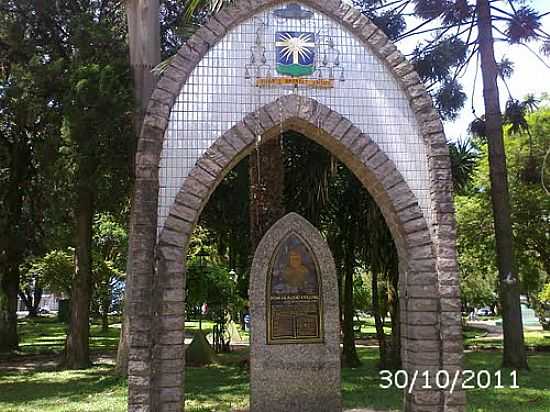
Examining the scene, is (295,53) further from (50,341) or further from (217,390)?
(50,341)

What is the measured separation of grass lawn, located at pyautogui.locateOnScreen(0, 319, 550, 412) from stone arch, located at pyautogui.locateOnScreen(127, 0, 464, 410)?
7.35 feet

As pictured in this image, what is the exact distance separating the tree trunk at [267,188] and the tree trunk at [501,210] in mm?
4997

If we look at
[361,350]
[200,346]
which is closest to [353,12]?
[200,346]

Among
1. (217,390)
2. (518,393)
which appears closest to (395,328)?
(518,393)

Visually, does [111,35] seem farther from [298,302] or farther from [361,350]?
[361,350]

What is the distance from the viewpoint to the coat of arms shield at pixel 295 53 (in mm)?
6531

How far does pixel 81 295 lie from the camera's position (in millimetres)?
13938

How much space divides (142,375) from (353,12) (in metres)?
4.90

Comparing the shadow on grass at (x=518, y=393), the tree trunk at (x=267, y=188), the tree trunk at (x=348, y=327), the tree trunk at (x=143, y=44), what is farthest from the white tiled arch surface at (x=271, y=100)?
the tree trunk at (x=348, y=327)

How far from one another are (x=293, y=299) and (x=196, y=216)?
1.77 metres

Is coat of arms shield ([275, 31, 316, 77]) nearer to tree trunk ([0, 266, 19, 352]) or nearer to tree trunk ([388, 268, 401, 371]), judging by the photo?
tree trunk ([388, 268, 401, 371])

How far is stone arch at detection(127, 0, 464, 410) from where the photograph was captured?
18.9ft

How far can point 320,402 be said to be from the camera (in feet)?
22.7

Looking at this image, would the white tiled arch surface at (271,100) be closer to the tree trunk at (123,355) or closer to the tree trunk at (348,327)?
the tree trunk at (348,327)
